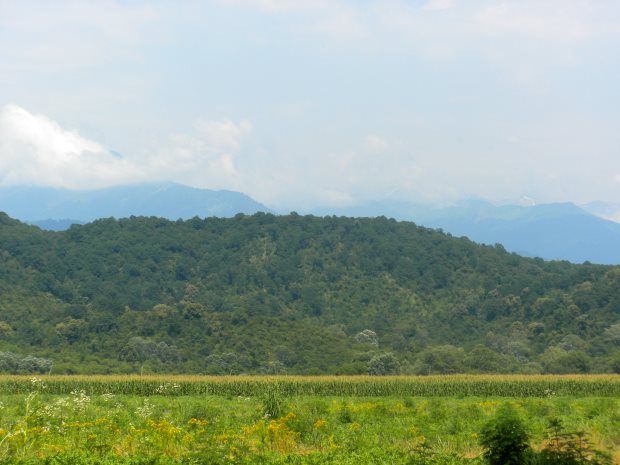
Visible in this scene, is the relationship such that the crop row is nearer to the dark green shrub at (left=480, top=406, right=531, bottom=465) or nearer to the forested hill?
the forested hill

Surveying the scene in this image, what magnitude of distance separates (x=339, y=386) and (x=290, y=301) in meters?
61.3

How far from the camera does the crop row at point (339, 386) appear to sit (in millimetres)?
51125

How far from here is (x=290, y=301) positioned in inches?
4503

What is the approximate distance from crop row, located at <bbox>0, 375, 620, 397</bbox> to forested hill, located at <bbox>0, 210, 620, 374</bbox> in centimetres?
2120

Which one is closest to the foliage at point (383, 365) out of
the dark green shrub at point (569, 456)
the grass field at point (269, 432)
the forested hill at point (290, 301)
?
the forested hill at point (290, 301)

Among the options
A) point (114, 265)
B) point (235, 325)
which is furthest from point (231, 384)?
point (114, 265)

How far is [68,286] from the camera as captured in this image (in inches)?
4200

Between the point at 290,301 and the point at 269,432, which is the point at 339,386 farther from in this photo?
the point at 290,301

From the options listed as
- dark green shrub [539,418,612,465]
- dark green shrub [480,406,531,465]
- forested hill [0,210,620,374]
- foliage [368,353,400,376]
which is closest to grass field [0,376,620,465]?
dark green shrub [539,418,612,465]

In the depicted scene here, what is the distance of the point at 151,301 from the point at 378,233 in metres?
38.8

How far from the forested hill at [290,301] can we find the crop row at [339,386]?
834 inches

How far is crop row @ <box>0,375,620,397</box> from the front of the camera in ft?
168

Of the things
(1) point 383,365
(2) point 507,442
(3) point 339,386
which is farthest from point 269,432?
(1) point 383,365

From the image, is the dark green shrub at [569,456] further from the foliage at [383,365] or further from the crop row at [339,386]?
the foliage at [383,365]
